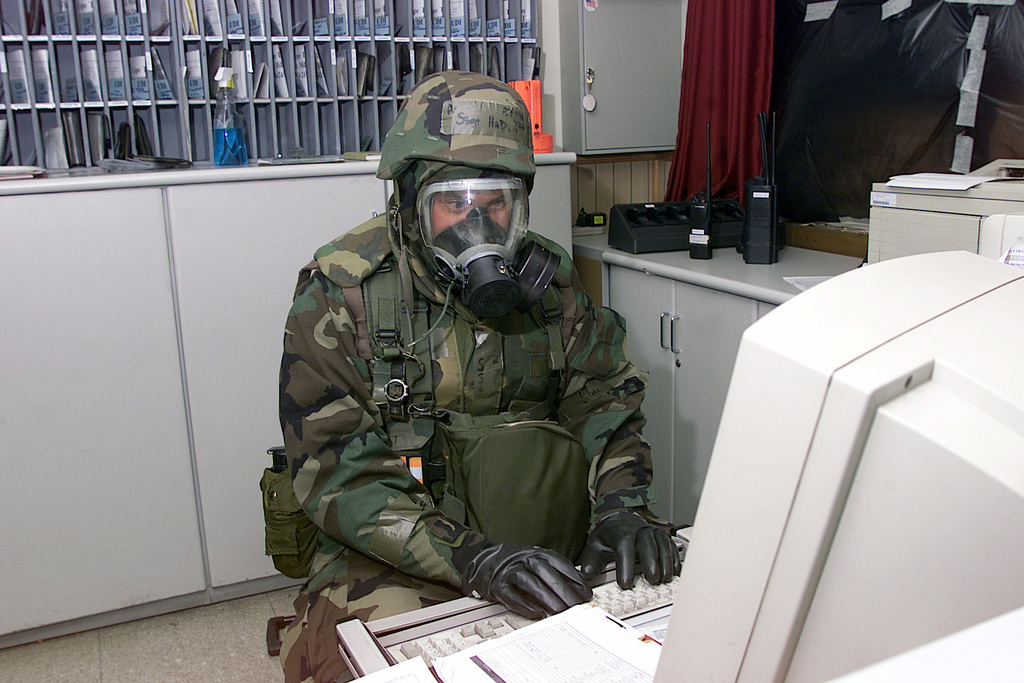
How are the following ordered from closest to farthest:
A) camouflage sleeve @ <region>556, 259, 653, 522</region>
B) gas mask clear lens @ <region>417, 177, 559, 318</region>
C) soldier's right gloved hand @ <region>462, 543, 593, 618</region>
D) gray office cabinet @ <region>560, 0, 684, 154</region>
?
soldier's right gloved hand @ <region>462, 543, 593, 618</region>, gas mask clear lens @ <region>417, 177, 559, 318</region>, camouflage sleeve @ <region>556, 259, 653, 522</region>, gray office cabinet @ <region>560, 0, 684, 154</region>

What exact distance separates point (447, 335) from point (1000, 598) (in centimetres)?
125

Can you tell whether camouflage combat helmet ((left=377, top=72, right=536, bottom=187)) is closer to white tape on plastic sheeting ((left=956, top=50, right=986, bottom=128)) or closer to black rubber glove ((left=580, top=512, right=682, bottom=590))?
black rubber glove ((left=580, top=512, right=682, bottom=590))

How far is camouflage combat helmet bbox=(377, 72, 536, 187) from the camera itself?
1478 mm

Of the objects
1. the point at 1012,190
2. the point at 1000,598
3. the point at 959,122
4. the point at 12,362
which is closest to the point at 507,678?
the point at 1000,598

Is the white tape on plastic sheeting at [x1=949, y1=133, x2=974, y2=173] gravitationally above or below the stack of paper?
above

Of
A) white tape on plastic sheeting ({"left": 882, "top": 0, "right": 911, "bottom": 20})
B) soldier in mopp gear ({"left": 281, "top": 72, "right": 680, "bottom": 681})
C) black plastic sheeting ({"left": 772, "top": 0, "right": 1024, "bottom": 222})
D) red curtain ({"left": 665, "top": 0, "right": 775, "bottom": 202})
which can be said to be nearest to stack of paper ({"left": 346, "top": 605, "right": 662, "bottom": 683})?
soldier in mopp gear ({"left": 281, "top": 72, "right": 680, "bottom": 681})

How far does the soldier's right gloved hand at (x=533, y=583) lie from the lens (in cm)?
106

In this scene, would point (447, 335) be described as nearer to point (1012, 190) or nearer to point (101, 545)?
point (1012, 190)

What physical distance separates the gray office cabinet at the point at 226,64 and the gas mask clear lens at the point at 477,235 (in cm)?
132

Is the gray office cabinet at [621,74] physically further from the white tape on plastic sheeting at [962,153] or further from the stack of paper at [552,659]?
the stack of paper at [552,659]

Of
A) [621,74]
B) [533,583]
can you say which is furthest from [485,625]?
[621,74]

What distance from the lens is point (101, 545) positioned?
7.49ft

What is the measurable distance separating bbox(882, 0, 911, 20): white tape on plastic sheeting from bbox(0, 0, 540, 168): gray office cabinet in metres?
1.15

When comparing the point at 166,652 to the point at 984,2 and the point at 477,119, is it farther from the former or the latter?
the point at 984,2
